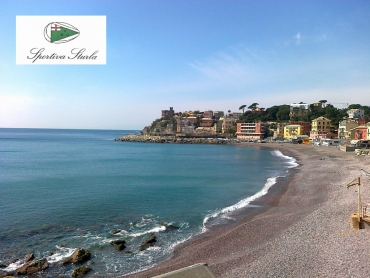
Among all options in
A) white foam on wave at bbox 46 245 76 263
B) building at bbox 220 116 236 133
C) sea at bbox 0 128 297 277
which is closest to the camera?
white foam on wave at bbox 46 245 76 263

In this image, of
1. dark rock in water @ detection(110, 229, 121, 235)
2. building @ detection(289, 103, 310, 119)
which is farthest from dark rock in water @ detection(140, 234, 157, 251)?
building @ detection(289, 103, 310, 119)

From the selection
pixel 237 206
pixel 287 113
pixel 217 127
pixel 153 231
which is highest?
pixel 287 113

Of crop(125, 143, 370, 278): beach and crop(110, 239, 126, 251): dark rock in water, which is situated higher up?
crop(125, 143, 370, 278): beach

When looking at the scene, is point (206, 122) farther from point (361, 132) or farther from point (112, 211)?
point (112, 211)

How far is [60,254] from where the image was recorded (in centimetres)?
1197

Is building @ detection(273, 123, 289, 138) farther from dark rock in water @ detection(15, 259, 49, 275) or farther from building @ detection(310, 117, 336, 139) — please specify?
dark rock in water @ detection(15, 259, 49, 275)

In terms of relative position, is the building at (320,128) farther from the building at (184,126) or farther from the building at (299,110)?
the building at (184,126)

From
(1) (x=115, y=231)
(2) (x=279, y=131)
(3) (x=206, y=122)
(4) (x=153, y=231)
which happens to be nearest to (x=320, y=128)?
(2) (x=279, y=131)

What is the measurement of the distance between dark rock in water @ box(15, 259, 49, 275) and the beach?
3677 millimetres

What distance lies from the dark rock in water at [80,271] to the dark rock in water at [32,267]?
4.50ft

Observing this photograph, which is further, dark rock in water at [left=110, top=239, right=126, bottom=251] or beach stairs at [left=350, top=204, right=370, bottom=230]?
dark rock in water at [left=110, top=239, right=126, bottom=251]

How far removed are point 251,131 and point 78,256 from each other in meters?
93.5

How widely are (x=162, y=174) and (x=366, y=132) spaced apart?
4862cm

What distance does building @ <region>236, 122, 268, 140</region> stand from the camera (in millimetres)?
98125
